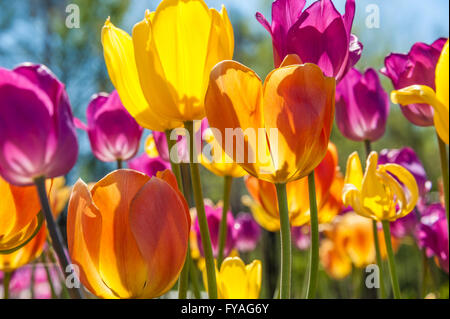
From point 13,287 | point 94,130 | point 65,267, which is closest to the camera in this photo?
point 65,267

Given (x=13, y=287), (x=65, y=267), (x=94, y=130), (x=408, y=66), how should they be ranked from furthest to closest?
1. (x=13, y=287)
2. (x=94, y=130)
3. (x=408, y=66)
4. (x=65, y=267)

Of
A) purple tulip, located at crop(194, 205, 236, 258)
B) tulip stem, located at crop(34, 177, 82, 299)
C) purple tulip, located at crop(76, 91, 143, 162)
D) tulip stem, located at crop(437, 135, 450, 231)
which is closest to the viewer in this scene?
tulip stem, located at crop(34, 177, 82, 299)

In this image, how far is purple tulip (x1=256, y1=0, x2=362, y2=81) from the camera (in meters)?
0.31

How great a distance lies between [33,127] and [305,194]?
26cm

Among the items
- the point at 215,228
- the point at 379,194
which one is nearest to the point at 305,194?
the point at 379,194

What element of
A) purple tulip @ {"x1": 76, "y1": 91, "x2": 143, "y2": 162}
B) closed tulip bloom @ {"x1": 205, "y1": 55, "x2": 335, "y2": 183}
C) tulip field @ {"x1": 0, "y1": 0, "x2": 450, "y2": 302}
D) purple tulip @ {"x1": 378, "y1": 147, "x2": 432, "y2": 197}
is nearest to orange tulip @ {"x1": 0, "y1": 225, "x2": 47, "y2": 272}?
tulip field @ {"x1": 0, "y1": 0, "x2": 450, "y2": 302}

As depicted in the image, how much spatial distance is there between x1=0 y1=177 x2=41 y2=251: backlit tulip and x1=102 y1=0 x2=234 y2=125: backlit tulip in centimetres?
9

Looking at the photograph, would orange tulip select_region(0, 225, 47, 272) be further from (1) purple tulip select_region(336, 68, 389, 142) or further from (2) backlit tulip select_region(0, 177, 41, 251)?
(1) purple tulip select_region(336, 68, 389, 142)

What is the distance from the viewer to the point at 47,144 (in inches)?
10.1

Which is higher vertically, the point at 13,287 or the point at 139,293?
the point at 139,293

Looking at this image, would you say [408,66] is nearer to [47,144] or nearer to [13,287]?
A: [47,144]

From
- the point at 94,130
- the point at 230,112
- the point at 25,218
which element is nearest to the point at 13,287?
the point at 94,130

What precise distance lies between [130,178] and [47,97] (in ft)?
0.19

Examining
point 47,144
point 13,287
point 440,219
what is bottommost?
point 13,287
